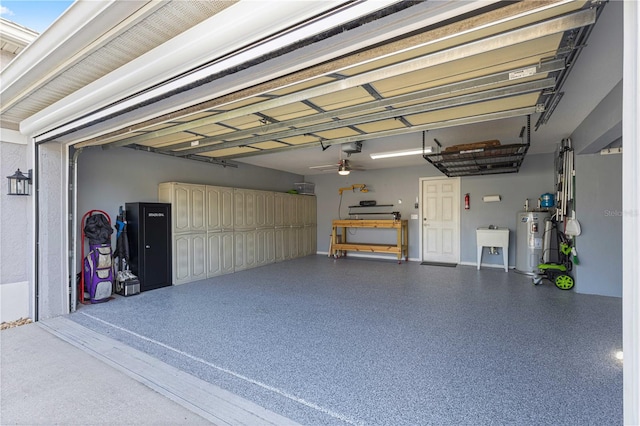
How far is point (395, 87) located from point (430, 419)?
8.42 ft

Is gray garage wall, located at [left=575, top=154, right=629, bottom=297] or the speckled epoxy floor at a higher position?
gray garage wall, located at [left=575, top=154, right=629, bottom=297]

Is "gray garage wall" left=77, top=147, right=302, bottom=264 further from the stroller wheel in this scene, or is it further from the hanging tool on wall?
the stroller wheel

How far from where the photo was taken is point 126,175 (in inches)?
198

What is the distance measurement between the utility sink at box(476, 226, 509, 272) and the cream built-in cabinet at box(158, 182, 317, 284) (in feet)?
15.1

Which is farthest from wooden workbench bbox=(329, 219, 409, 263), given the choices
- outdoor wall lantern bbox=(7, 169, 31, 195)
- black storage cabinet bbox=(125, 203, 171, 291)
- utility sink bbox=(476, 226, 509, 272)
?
outdoor wall lantern bbox=(7, 169, 31, 195)

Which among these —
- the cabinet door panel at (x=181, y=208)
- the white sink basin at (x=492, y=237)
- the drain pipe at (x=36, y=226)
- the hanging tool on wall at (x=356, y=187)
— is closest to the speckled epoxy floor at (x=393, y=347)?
the drain pipe at (x=36, y=226)

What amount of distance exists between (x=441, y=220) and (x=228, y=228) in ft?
17.0

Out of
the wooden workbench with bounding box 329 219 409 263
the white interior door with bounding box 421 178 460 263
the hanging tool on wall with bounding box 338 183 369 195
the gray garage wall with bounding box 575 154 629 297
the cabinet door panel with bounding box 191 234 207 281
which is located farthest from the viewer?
the hanging tool on wall with bounding box 338 183 369 195

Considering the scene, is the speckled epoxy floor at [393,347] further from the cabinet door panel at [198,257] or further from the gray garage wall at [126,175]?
the gray garage wall at [126,175]

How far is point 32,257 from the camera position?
3592 millimetres

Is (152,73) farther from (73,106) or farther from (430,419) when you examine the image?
Answer: (430,419)

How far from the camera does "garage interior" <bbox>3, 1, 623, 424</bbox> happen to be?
1.66 meters

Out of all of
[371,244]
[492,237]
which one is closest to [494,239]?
[492,237]

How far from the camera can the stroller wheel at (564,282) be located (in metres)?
4.73
